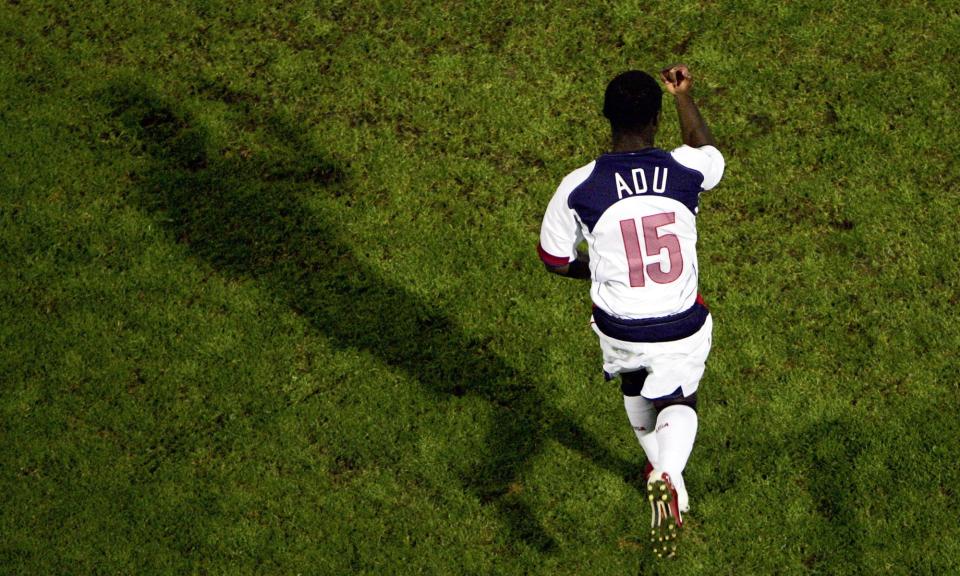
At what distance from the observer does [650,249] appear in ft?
17.8

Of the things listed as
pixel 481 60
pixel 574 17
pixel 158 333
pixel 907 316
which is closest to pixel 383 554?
pixel 158 333

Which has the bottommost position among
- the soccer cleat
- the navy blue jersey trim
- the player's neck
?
the soccer cleat

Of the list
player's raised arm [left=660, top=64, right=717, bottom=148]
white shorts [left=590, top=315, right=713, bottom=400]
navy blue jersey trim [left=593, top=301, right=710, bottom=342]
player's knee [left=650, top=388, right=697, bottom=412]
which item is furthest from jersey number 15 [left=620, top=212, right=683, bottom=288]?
player's knee [left=650, top=388, right=697, bottom=412]

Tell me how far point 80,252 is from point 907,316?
20.1ft

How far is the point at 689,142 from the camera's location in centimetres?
587

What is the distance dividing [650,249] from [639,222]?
0.15 m

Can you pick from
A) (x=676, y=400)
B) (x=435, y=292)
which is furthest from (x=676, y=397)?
(x=435, y=292)

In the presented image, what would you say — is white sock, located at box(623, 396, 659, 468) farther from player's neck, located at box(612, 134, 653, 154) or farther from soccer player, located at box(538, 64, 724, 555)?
player's neck, located at box(612, 134, 653, 154)

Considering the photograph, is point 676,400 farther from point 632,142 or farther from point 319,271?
point 319,271

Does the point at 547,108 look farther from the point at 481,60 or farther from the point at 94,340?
the point at 94,340

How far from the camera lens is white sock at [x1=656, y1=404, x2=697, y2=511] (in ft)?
18.3

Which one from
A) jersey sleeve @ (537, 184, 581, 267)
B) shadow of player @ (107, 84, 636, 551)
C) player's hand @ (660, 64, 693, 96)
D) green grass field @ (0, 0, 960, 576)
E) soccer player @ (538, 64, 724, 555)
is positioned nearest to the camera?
soccer player @ (538, 64, 724, 555)

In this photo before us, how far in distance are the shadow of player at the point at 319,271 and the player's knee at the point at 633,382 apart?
0.90 metres

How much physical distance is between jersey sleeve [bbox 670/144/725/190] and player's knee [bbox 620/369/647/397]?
1.16 meters
